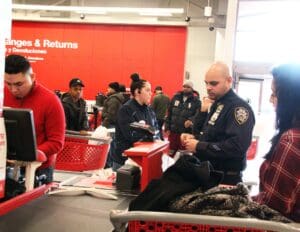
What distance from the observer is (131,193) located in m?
2.26

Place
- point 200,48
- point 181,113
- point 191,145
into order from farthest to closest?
point 200,48 < point 181,113 < point 191,145

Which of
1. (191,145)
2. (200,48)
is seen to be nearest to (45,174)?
(191,145)

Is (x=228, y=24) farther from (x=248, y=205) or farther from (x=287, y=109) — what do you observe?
(x=248, y=205)

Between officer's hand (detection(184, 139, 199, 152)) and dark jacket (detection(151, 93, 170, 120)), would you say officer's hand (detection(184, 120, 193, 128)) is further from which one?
officer's hand (detection(184, 139, 199, 152))

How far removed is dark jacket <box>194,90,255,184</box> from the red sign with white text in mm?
9137

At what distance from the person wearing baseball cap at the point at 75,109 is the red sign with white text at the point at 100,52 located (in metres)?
6.63

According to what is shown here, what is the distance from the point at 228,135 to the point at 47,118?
1.14 m

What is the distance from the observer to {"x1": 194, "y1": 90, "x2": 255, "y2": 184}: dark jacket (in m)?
2.61

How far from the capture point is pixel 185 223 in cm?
135

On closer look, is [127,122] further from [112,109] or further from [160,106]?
[160,106]

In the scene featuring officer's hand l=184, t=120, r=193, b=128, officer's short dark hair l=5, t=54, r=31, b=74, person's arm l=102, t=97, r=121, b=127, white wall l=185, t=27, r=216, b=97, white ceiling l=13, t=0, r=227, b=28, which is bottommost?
officer's hand l=184, t=120, r=193, b=128

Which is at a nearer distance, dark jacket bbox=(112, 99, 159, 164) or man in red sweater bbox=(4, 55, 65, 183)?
man in red sweater bbox=(4, 55, 65, 183)

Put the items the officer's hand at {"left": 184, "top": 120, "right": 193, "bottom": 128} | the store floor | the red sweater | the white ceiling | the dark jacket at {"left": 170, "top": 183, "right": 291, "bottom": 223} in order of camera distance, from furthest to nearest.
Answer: the white ceiling, the officer's hand at {"left": 184, "top": 120, "right": 193, "bottom": 128}, the red sweater, the store floor, the dark jacket at {"left": 170, "top": 183, "right": 291, "bottom": 223}

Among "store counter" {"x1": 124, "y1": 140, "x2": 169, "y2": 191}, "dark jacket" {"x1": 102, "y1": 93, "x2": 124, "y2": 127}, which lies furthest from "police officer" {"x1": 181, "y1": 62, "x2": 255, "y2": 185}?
"dark jacket" {"x1": 102, "y1": 93, "x2": 124, "y2": 127}
